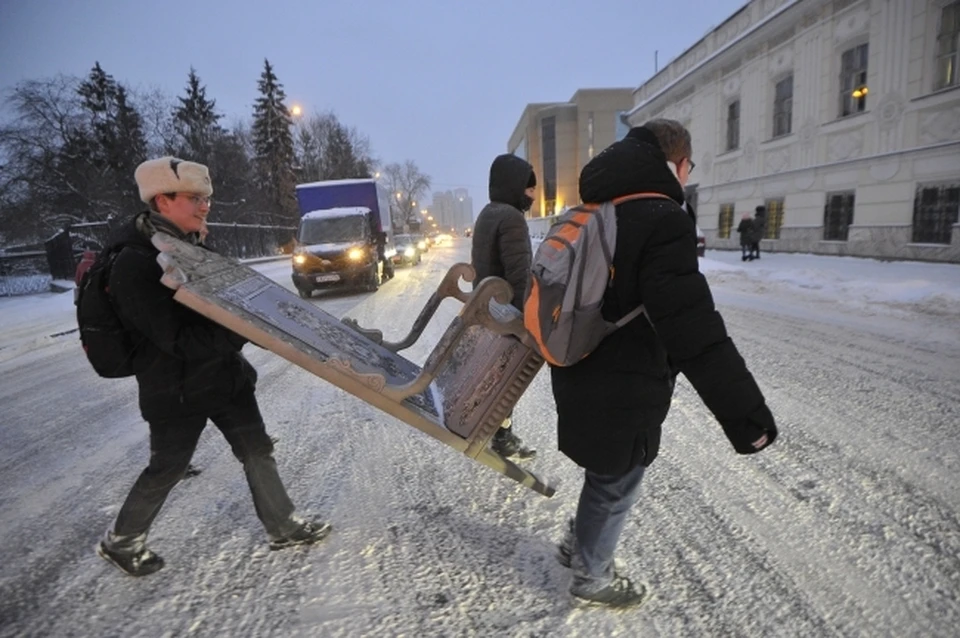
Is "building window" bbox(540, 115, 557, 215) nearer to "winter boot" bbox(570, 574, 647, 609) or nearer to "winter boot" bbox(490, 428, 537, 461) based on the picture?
"winter boot" bbox(490, 428, 537, 461)

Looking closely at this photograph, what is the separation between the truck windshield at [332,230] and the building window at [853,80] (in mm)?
14613

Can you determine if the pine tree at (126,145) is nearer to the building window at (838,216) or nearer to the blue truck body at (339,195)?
the blue truck body at (339,195)

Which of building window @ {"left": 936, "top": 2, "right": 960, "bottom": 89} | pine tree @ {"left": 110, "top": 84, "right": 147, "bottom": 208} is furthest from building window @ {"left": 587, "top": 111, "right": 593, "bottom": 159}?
building window @ {"left": 936, "top": 2, "right": 960, "bottom": 89}

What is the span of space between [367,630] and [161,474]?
3.72 feet

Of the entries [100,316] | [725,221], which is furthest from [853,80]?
[100,316]

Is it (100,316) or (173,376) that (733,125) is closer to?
(173,376)

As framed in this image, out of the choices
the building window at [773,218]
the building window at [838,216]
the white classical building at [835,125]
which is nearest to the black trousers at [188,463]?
the white classical building at [835,125]

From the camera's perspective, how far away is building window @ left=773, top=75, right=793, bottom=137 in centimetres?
1755

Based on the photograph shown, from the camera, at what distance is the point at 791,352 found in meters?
5.48

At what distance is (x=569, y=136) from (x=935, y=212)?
5730 centimetres

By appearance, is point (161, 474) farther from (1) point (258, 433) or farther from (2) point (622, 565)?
(2) point (622, 565)

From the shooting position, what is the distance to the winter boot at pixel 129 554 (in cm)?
227

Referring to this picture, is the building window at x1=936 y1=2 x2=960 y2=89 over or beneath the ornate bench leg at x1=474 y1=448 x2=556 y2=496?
over

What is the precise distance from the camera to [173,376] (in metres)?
2.09
